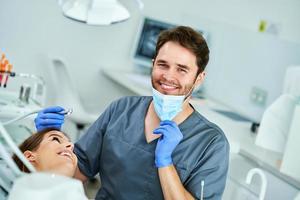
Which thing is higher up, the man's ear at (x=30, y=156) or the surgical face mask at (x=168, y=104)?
the surgical face mask at (x=168, y=104)

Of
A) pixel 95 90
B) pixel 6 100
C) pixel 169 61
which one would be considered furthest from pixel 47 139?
pixel 95 90

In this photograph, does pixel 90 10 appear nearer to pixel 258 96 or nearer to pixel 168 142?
pixel 168 142

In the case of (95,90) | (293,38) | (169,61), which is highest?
(293,38)

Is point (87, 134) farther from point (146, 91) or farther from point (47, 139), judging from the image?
point (146, 91)

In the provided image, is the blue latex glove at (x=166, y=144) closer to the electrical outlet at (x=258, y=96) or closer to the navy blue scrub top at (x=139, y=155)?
the navy blue scrub top at (x=139, y=155)

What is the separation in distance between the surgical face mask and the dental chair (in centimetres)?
162

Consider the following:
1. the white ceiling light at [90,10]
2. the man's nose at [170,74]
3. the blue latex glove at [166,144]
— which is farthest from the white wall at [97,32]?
the blue latex glove at [166,144]

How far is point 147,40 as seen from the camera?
3475 millimetres

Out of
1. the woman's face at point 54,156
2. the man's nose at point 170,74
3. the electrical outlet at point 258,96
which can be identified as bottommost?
the woman's face at point 54,156

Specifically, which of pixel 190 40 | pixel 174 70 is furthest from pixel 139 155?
pixel 190 40

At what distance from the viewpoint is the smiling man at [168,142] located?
1311 millimetres

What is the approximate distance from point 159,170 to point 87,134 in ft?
1.30

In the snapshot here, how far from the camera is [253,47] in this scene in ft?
9.57

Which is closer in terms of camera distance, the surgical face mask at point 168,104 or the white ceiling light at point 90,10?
the surgical face mask at point 168,104
